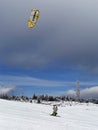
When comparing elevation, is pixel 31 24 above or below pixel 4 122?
above

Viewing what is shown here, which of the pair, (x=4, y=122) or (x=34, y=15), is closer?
(x=4, y=122)

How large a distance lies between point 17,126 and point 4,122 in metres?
1.29

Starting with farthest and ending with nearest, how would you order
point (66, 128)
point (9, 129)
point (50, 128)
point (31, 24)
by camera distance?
point (31, 24), point (66, 128), point (50, 128), point (9, 129)

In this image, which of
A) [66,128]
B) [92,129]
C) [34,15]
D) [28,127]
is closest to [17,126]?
[28,127]

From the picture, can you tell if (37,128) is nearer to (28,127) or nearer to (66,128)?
(28,127)

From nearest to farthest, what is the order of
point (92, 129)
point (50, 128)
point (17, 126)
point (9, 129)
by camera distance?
point (9, 129) → point (17, 126) → point (50, 128) → point (92, 129)

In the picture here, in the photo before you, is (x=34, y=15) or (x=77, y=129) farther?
(x=34, y=15)

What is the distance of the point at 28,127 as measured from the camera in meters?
25.4

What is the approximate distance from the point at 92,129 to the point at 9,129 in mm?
12008

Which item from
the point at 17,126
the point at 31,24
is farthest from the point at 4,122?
the point at 31,24

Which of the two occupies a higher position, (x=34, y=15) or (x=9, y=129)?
(x=34, y=15)

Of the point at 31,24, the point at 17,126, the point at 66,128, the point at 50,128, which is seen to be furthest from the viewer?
the point at 31,24

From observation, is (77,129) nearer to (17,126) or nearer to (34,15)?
(17,126)

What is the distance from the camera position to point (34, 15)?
37.6 metres
